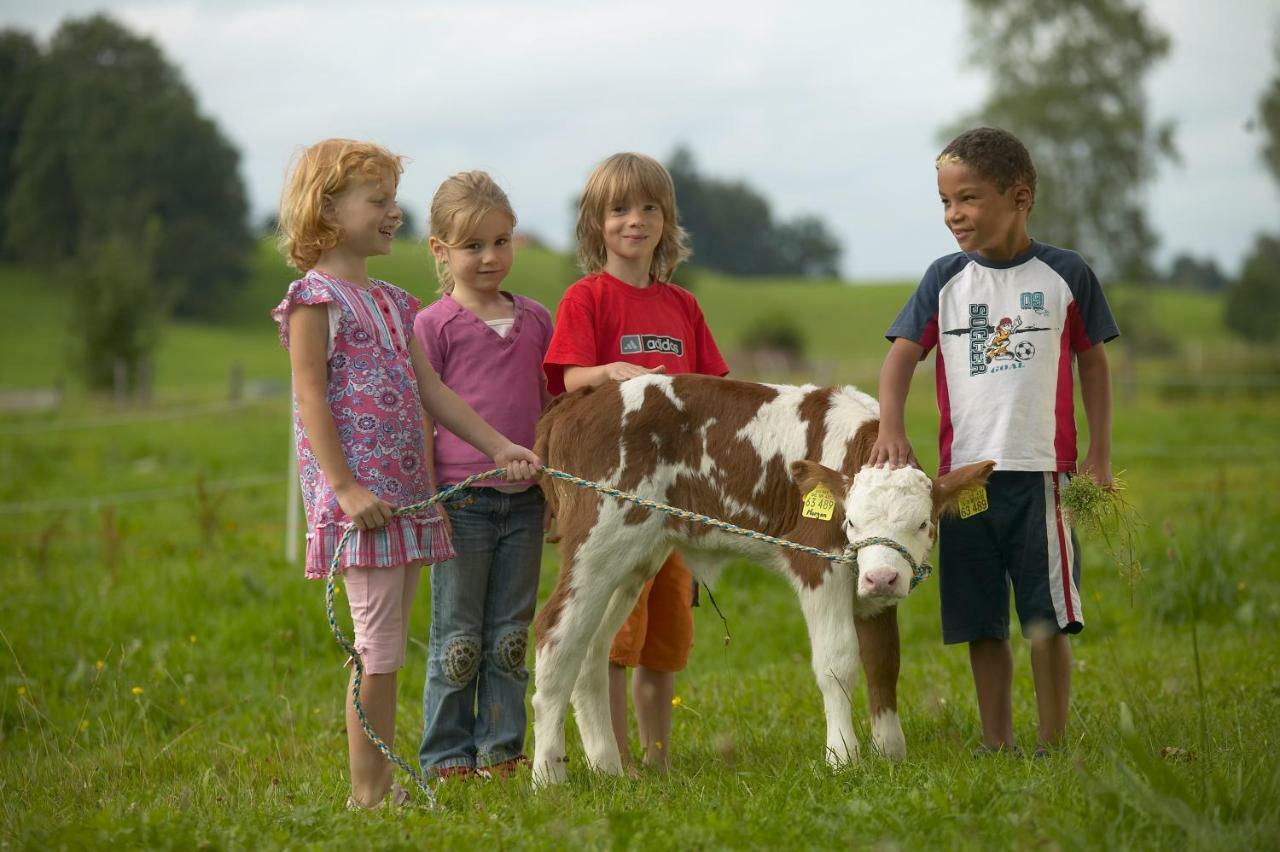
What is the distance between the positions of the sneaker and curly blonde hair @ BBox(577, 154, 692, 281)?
2.05m

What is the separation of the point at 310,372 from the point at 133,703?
125 inches

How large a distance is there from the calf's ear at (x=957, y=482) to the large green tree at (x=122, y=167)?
45.6 metres

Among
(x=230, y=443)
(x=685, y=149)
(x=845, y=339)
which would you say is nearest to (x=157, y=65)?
(x=845, y=339)

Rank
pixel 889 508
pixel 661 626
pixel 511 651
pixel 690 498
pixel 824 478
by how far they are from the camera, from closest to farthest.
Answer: pixel 889 508, pixel 824 478, pixel 690 498, pixel 511 651, pixel 661 626

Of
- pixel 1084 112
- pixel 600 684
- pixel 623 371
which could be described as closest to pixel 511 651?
pixel 600 684

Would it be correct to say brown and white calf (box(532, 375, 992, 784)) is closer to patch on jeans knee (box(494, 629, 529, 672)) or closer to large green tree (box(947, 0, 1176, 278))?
patch on jeans knee (box(494, 629, 529, 672))

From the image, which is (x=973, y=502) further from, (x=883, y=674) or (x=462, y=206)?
(x=462, y=206)

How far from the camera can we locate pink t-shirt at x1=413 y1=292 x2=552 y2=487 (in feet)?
16.5

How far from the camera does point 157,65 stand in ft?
178

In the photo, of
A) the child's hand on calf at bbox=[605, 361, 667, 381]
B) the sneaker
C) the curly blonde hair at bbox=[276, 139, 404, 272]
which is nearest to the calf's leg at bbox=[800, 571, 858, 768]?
the child's hand on calf at bbox=[605, 361, 667, 381]

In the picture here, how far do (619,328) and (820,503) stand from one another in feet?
3.97

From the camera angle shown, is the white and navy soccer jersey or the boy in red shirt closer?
the white and navy soccer jersey

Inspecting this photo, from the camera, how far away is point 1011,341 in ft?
15.0

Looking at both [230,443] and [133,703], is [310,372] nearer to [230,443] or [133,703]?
[133,703]
